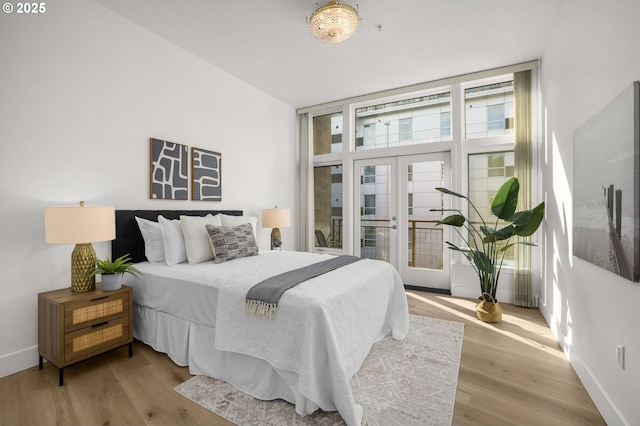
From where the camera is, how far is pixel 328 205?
5121mm

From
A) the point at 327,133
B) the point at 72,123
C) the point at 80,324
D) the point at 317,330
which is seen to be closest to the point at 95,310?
the point at 80,324

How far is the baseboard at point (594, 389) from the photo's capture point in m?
1.53

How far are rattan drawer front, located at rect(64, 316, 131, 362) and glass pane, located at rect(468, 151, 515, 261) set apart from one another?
13.3 feet

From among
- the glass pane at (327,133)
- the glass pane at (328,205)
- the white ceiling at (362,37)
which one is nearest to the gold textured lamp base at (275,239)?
the glass pane at (328,205)

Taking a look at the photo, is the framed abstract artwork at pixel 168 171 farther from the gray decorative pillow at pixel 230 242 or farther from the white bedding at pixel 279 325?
the white bedding at pixel 279 325

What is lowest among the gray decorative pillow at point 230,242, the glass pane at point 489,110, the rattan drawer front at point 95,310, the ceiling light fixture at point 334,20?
the rattan drawer front at point 95,310

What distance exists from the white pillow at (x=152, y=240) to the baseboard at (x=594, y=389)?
3.31 m

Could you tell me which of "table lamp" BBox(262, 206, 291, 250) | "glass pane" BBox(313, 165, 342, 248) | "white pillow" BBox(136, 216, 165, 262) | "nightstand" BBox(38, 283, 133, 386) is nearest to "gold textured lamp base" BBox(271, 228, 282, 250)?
"table lamp" BBox(262, 206, 291, 250)

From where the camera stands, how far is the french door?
4.27m

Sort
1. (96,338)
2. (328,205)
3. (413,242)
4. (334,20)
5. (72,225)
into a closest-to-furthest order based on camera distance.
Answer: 1. (72,225)
2. (96,338)
3. (334,20)
4. (413,242)
5. (328,205)

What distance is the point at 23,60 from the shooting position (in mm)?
2150

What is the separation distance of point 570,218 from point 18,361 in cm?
426

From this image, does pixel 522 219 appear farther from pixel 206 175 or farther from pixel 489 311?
pixel 206 175

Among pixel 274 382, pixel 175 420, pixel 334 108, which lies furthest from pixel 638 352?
pixel 334 108
